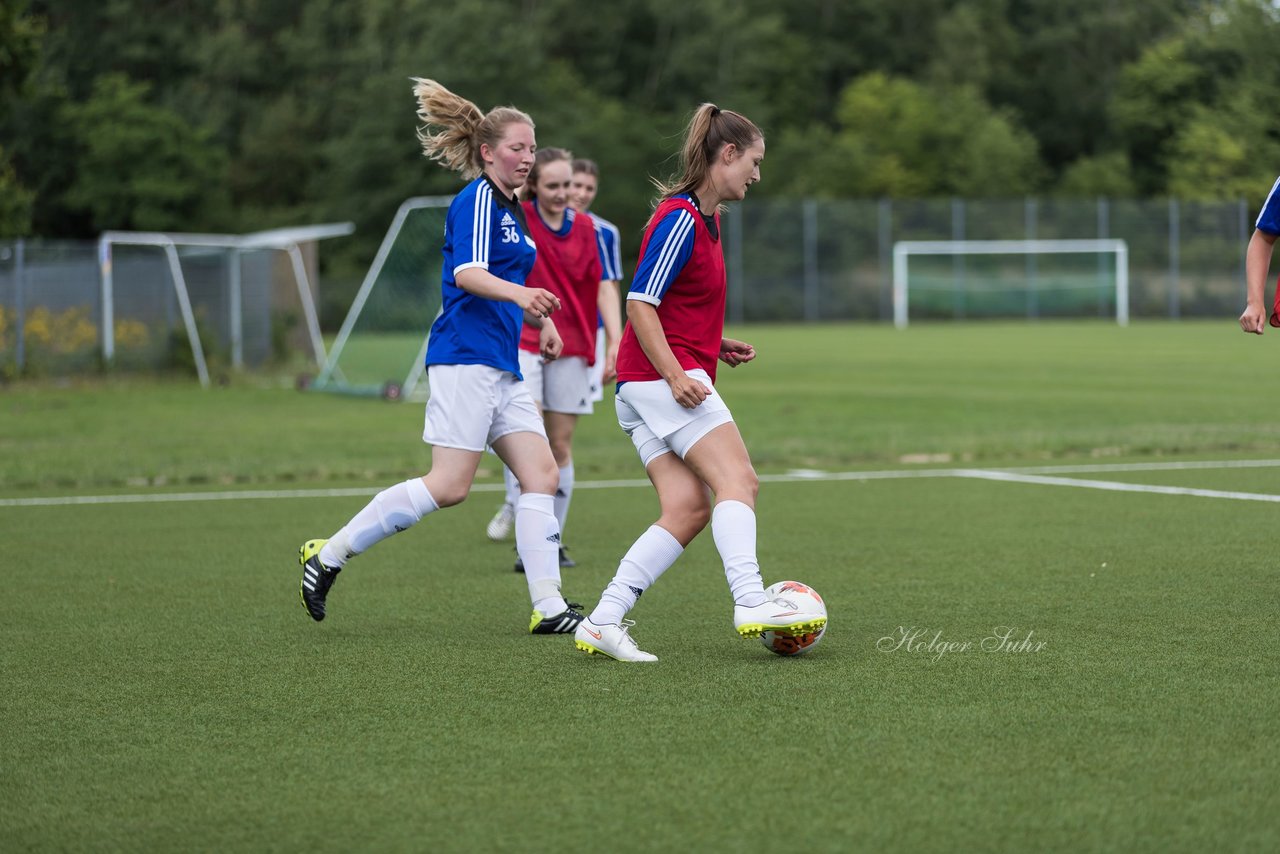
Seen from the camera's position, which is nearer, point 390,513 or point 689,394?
point 689,394

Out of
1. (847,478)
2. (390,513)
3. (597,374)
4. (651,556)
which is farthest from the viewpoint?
(847,478)

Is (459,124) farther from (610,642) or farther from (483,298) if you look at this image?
(610,642)

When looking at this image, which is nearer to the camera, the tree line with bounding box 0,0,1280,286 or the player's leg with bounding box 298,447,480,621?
the player's leg with bounding box 298,447,480,621

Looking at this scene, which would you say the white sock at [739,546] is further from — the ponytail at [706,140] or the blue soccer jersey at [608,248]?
the blue soccer jersey at [608,248]

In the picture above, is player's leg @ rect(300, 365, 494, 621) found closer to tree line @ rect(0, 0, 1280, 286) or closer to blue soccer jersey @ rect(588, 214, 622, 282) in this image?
blue soccer jersey @ rect(588, 214, 622, 282)

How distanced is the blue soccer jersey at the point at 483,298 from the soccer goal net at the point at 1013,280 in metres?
48.6

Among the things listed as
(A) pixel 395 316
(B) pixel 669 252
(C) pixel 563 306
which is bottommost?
(A) pixel 395 316

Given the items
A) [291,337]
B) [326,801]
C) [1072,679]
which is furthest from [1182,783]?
[291,337]

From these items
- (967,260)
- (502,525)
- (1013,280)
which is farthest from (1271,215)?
(967,260)

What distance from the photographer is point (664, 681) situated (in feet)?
17.4

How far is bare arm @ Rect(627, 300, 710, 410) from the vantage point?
5.45 m

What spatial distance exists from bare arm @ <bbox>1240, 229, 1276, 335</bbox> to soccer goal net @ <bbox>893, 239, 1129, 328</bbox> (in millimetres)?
47615

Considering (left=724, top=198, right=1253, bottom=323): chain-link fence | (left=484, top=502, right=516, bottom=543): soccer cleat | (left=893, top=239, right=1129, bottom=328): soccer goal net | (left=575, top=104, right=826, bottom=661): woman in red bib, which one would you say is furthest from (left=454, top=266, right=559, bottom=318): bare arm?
(left=724, top=198, right=1253, bottom=323): chain-link fence

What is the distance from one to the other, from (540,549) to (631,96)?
233ft
